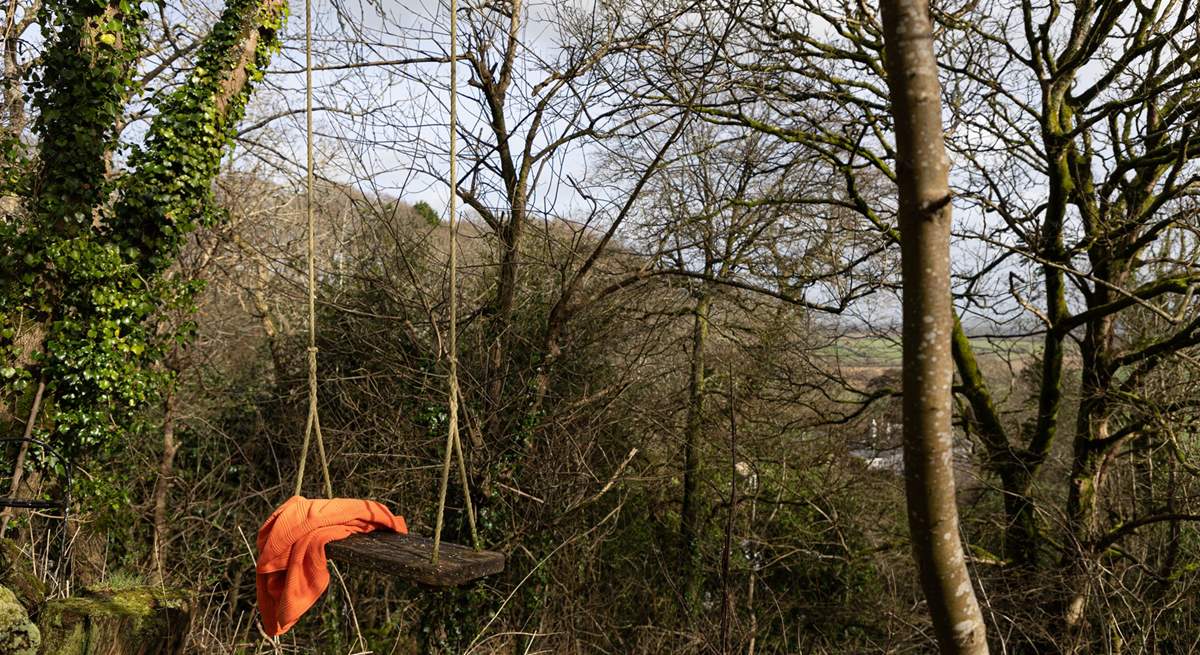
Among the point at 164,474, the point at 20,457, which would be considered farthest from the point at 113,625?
the point at 164,474

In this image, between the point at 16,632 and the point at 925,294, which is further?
the point at 16,632

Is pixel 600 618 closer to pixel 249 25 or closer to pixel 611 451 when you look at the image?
pixel 611 451

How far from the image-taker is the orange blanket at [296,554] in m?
3.02

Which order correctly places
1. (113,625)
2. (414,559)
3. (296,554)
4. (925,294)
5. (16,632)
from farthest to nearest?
(113,625) < (16,632) < (296,554) < (414,559) < (925,294)

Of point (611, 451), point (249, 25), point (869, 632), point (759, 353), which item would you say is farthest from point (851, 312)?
point (249, 25)

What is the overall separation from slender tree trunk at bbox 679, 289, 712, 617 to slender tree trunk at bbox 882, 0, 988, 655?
7.21 meters

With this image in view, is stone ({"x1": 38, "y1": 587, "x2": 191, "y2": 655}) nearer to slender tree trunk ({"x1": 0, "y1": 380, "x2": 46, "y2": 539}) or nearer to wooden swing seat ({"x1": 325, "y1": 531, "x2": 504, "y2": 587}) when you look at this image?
wooden swing seat ({"x1": 325, "y1": 531, "x2": 504, "y2": 587})

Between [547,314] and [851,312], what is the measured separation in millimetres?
2982

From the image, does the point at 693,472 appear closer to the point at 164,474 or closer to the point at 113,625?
the point at 164,474

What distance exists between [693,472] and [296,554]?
21.0 feet

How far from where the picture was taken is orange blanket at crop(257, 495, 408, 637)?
3.02 meters

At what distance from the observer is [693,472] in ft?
29.5

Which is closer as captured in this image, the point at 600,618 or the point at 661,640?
the point at 661,640

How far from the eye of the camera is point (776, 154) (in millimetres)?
8141
